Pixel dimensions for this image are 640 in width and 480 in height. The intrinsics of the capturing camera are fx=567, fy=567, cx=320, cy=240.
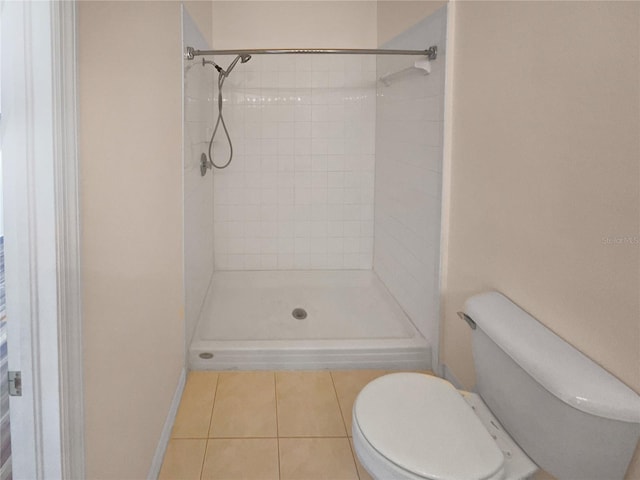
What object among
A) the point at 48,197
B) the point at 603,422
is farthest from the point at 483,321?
the point at 48,197

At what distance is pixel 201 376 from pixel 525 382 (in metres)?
1.71

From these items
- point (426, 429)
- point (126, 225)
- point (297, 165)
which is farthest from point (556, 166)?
point (297, 165)

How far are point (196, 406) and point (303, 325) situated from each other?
888 millimetres

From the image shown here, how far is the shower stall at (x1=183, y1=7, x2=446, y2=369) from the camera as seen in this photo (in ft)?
9.30

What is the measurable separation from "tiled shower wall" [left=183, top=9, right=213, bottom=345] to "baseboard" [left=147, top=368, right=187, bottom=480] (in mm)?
261

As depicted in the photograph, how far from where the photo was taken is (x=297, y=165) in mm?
3994

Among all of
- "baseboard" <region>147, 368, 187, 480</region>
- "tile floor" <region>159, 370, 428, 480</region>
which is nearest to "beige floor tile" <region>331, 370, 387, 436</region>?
"tile floor" <region>159, 370, 428, 480</region>

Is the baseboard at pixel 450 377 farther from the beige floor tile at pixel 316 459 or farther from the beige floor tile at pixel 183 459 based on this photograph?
the beige floor tile at pixel 183 459

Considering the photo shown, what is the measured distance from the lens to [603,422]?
1.25 m

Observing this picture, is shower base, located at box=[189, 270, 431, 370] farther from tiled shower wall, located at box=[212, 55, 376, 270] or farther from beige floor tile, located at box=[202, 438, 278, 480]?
beige floor tile, located at box=[202, 438, 278, 480]

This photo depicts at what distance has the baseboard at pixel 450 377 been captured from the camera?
2481 mm

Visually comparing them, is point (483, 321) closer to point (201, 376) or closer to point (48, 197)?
point (48, 197)

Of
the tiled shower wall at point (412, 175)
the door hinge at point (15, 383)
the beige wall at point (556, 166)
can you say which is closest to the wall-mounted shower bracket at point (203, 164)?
the tiled shower wall at point (412, 175)

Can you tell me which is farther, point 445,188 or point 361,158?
point 361,158
